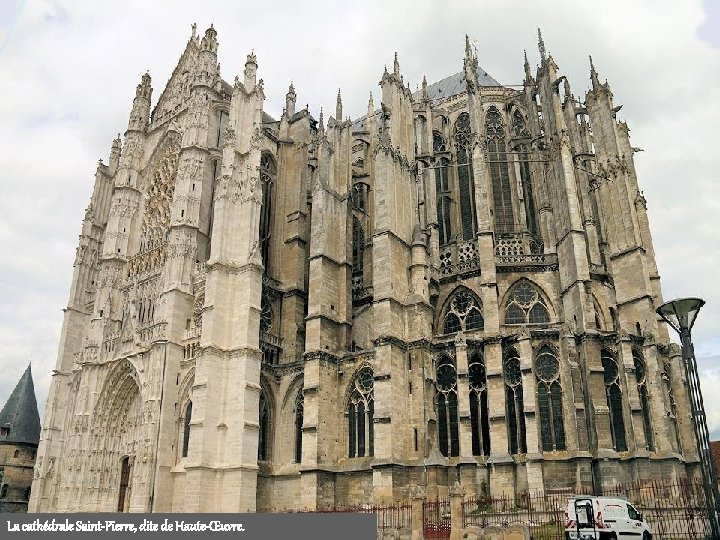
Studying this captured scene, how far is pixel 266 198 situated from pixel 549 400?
58.7 feet

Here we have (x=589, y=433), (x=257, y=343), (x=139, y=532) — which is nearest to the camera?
(x=139, y=532)

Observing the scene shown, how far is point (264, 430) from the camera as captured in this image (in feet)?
87.2

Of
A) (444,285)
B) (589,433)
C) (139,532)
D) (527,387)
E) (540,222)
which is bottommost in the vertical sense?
(139,532)

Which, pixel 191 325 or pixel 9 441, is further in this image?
pixel 9 441

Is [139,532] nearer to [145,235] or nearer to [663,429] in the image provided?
[663,429]

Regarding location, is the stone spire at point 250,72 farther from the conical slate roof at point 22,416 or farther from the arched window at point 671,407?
the conical slate roof at point 22,416

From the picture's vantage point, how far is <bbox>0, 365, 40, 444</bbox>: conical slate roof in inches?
1524

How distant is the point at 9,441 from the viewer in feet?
125

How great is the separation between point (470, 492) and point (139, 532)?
1196cm

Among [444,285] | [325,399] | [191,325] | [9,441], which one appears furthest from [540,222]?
[9,441]

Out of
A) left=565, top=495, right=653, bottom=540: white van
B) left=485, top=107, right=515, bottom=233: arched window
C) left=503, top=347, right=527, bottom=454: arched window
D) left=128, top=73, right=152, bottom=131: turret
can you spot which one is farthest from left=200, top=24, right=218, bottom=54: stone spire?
left=565, top=495, right=653, bottom=540: white van

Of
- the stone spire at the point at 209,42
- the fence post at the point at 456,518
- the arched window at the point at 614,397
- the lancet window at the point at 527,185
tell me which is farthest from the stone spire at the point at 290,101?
the fence post at the point at 456,518

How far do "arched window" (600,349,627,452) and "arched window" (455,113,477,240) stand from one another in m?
10.0

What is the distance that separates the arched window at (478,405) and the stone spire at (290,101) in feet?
59.2
